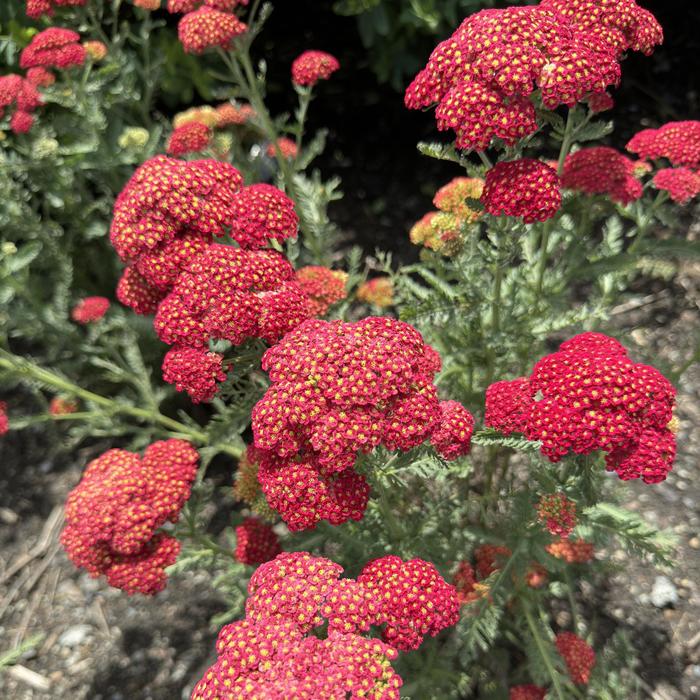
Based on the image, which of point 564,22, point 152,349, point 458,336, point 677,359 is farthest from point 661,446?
point 152,349

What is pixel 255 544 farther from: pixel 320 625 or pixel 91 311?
pixel 91 311

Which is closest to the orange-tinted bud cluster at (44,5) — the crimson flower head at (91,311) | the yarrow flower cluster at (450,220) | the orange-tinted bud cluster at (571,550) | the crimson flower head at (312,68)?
the crimson flower head at (312,68)

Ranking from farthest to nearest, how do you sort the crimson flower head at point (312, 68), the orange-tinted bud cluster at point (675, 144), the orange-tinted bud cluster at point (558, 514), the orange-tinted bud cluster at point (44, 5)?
1. the orange-tinted bud cluster at point (44, 5)
2. the crimson flower head at point (312, 68)
3. the orange-tinted bud cluster at point (675, 144)
4. the orange-tinted bud cluster at point (558, 514)

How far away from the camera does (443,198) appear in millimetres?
2490

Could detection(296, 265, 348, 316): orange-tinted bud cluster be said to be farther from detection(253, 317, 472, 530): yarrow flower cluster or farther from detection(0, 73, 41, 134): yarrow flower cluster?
detection(0, 73, 41, 134): yarrow flower cluster

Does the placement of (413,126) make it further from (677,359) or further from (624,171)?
(624,171)

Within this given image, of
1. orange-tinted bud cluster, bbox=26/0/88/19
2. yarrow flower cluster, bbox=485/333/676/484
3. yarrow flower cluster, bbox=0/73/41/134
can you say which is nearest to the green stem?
yarrow flower cluster, bbox=485/333/676/484

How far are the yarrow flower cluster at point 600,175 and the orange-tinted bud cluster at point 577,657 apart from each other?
5.35 feet

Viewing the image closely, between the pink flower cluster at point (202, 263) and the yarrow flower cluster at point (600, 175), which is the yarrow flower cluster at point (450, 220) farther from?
the pink flower cluster at point (202, 263)

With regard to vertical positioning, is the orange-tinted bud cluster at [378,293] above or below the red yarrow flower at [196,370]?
below

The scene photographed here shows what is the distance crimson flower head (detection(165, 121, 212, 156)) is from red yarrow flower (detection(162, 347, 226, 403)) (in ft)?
5.07

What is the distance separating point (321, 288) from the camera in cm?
242

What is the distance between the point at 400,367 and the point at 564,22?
3.62ft

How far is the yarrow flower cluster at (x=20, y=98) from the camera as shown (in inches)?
124
